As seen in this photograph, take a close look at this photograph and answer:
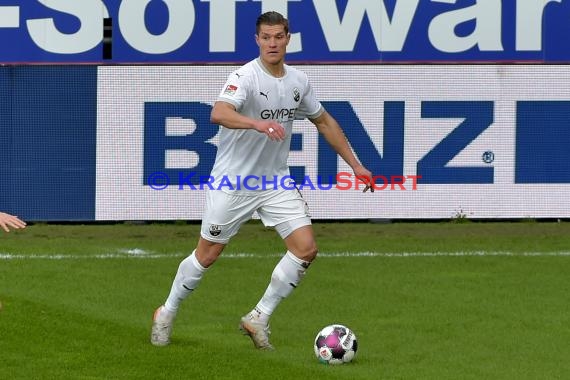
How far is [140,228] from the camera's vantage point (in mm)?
17938

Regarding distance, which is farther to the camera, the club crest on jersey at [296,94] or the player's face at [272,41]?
the club crest on jersey at [296,94]

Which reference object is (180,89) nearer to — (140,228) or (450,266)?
(140,228)

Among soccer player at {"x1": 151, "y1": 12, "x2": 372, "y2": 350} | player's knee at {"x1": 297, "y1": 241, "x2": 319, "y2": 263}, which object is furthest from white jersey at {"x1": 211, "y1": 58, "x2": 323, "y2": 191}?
player's knee at {"x1": 297, "y1": 241, "x2": 319, "y2": 263}

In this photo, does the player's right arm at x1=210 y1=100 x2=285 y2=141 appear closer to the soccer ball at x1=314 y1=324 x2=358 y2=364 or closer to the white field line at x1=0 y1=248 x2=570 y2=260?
the soccer ball at x1=314 y1=324 x2=358 y2=364

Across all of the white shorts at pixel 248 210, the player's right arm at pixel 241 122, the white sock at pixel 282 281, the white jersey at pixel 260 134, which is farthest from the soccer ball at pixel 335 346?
the player's right arm at pixel 241 122

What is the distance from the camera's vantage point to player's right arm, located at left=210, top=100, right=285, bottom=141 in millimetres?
9461

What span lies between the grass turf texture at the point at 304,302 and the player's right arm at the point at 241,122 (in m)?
1.56

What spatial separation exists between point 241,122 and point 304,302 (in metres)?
3.44

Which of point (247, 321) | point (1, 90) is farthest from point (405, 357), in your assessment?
point (1, 90)

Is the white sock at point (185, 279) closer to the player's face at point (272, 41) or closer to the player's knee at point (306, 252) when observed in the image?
the player's knee at point (306, 252)

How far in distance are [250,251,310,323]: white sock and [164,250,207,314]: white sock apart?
48 cm

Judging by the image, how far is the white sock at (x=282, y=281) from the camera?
10406 mm

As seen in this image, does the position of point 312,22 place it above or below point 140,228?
above

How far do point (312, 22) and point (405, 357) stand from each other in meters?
8.90
